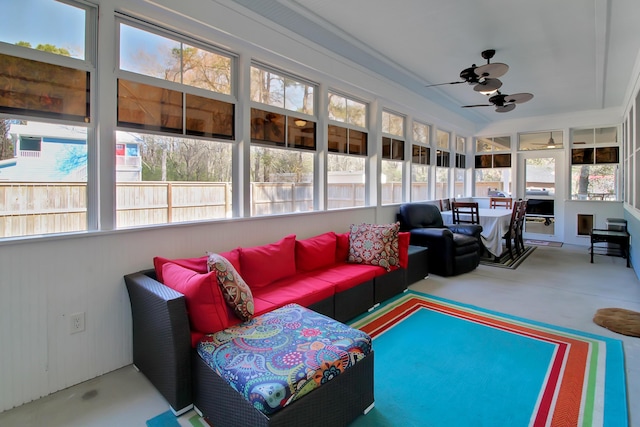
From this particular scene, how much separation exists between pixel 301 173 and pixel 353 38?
5.40ft

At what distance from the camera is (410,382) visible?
2.14 m

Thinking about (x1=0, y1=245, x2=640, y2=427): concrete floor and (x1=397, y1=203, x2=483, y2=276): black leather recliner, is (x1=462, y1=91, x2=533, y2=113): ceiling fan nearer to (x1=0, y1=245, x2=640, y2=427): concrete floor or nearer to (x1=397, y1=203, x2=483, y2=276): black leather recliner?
(x1=397, y1=203, x2=483, y2=276): black leather recliner

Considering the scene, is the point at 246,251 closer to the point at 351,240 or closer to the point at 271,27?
the point at 351,240

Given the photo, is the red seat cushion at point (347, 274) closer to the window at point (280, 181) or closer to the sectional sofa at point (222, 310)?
the sectional sofa at point (222, 310)

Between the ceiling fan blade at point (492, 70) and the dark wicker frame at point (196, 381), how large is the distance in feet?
11.2

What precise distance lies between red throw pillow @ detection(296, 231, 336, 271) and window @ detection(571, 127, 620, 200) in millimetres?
6744

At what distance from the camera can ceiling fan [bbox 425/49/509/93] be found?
12.0 feet

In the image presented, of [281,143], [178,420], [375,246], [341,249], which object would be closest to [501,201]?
[375,246]

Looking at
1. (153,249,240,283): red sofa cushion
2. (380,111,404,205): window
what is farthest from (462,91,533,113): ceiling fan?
(153,249,240,283): red sofa cushion

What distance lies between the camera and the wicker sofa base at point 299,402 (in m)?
1.44

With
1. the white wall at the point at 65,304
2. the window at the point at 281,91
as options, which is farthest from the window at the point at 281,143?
the white wall at the point at 65,304

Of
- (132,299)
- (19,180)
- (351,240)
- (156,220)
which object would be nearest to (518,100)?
(351,240)

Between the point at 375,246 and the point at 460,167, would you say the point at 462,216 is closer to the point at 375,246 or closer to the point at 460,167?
the point at 460,167

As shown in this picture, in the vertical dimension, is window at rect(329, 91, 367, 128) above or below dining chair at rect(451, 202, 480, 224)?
above
